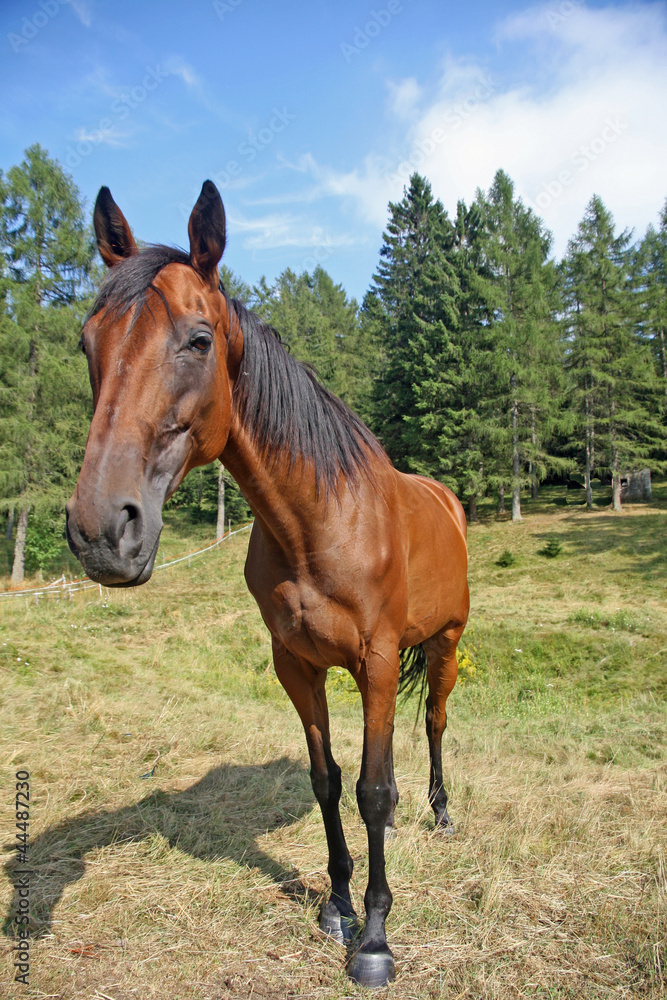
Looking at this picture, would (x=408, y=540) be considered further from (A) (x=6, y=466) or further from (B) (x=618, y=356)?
(B) (x=618, y=356)

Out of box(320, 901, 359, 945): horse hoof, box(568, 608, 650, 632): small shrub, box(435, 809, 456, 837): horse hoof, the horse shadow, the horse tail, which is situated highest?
the horse tail

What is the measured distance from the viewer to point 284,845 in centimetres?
317

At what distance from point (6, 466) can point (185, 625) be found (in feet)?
37.6

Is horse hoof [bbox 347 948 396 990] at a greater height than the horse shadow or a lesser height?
lesser

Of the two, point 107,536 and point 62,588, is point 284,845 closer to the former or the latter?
point 107,536

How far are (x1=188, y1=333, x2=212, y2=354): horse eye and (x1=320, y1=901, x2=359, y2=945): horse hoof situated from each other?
2.61m

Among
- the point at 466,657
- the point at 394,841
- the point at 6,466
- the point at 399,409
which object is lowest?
the point at 466,657

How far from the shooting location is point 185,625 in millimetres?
11156

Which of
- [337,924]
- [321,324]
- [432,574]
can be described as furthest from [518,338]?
[337,924]

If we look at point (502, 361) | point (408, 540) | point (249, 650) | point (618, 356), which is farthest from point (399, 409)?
point (408, 540)

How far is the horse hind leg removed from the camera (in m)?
3.74

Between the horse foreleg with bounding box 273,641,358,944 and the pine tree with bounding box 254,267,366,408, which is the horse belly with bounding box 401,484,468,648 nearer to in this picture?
the horse foreleg with bounding box 273,641,358,944

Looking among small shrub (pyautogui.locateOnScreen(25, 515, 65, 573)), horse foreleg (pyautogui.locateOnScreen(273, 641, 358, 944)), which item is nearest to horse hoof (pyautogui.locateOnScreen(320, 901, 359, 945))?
horse foreleg (pyautogui.locateOnScreen(273, 641, 358, 944))

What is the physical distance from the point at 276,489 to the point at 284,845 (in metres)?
2.28
